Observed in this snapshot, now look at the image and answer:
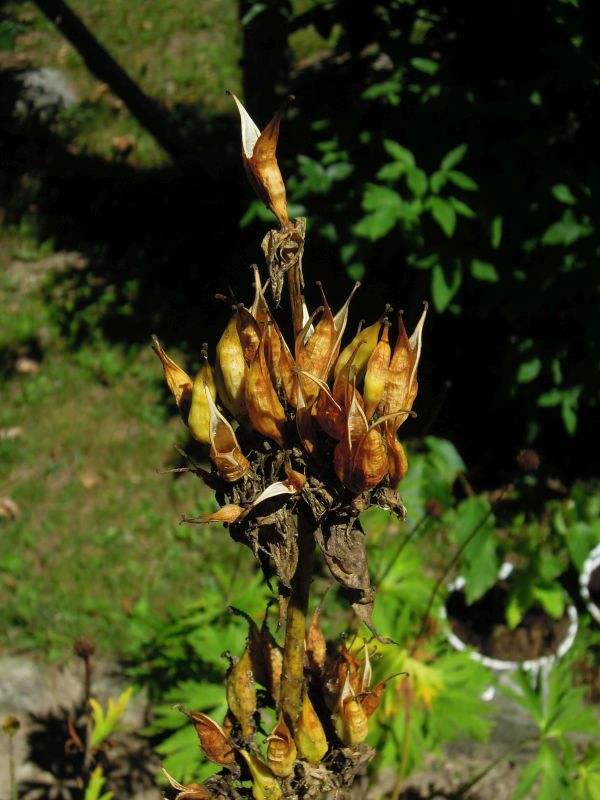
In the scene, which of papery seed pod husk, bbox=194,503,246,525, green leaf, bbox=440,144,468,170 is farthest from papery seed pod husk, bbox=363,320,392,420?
green leaf, bbox=440,144,468,170

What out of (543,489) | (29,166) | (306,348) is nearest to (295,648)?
(306,348)

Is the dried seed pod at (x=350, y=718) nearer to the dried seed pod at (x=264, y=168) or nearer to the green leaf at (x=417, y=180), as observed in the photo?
the dried seed pod at (x=264, y=168)

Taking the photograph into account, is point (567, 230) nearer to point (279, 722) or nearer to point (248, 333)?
point (248, 333)

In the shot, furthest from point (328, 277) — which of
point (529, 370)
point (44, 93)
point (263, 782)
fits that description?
point (44, 93)

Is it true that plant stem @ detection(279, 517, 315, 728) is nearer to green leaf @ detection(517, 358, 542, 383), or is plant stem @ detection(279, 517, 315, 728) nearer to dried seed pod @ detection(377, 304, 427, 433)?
dried seed pod @ detection(377, 304, 427, 433)

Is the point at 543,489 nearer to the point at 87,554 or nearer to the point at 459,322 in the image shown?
the point at 459,322

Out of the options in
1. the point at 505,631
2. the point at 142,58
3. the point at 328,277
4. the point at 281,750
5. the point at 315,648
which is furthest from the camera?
the point at 142,58

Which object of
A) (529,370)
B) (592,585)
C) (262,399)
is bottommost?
(592,585)
